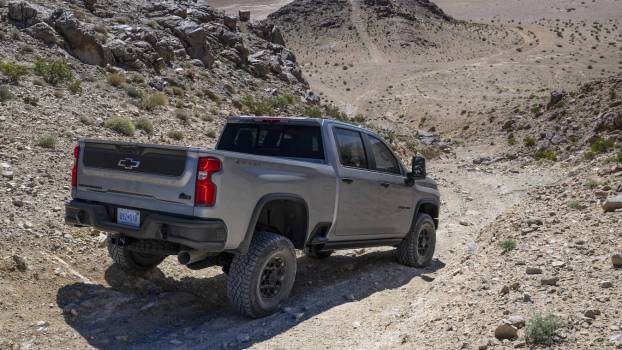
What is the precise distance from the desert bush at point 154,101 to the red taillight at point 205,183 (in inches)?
518

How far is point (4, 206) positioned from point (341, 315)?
496 centimetres

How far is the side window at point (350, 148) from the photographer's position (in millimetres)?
7293

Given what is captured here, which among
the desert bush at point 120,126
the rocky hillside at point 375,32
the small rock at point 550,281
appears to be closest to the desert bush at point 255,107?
the desert bush at point 120,126

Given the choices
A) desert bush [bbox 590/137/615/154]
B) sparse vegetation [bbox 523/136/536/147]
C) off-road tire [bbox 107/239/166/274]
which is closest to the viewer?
off-road tire [bbox 107/239/166/274]

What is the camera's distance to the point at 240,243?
226 inches

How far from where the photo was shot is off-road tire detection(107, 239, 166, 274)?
6965 mm

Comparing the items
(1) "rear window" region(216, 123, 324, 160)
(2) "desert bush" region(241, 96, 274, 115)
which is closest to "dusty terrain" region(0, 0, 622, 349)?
(2) "desert bush" region(241, 96, 274, 115)

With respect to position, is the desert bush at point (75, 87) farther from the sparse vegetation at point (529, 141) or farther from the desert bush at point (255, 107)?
the sparse vegetation at point (529, 141)

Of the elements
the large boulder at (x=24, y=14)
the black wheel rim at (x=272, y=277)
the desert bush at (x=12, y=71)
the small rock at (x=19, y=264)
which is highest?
the large boulder at (x=24, y=14)

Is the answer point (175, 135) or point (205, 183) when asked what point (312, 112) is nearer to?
point (175, 135)

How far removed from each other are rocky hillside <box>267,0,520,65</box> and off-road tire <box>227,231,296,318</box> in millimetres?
64889

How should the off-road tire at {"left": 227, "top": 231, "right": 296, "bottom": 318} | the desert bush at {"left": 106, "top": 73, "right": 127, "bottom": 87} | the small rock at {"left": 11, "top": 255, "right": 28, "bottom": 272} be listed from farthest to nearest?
the desert bush at {"left": 106, "top": 73, "right": 127, "bottom": 87}
the small rock at {"left": 11, "top": 255, "right": 28, "bottom": 272}
the off-road tire at {"left": 227, "top": 231, "right": 296, "bottom": 318}

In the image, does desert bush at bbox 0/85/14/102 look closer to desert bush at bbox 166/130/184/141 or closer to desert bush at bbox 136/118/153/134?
desert bush at bbox 136/118/153/134

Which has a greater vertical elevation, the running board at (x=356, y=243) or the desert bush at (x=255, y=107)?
the desert bush at (x=255, y=107)
